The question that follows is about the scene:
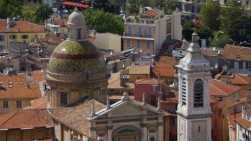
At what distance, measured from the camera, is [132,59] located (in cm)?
8412

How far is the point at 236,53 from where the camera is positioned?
88.8 metres

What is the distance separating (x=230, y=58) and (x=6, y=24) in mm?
25077

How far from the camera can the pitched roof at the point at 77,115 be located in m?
49.2

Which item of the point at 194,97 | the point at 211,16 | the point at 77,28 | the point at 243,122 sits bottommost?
the point at 243,122

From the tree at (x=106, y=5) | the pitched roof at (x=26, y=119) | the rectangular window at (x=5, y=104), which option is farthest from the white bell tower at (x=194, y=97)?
the tree at (x=106, y=5)

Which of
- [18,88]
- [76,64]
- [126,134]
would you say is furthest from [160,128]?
[18,88]

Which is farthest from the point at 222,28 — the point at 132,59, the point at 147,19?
the point at 132,59

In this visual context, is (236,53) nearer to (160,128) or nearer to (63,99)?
(63,99)

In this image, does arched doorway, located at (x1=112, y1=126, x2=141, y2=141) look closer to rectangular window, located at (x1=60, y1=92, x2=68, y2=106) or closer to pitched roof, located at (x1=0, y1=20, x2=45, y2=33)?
rectangular window, located at (x1=60, y1=92, x2=68, y2=106)

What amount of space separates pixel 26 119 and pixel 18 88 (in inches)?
524

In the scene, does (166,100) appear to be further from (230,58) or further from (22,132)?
(230,58)

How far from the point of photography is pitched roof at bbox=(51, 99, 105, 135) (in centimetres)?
4919

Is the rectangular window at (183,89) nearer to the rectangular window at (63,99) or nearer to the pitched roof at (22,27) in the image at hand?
the rectangular window at (63,99)

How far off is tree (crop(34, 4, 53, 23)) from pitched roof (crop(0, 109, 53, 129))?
5593cm
